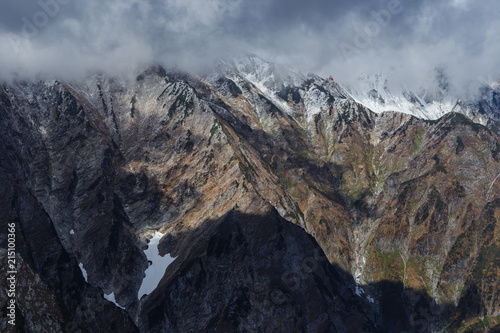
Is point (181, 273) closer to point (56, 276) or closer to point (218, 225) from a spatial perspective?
point (218, 225)

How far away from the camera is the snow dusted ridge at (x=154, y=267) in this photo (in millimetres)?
171375

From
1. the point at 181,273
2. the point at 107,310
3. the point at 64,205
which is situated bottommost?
A: the point at 107,310

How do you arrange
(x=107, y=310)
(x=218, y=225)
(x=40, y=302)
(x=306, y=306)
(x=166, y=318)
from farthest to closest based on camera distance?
1. (x=218, y=225)
2. (x=306, y=306)
3. (x=166, y=318)
4. (x=107, y=310)
5. (x=40, y=302)

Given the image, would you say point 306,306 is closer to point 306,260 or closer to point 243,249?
point 306,260

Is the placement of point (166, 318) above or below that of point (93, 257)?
below

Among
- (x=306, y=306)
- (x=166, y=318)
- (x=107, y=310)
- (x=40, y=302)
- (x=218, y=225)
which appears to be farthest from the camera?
(x=218, y=225)

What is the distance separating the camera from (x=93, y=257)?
573 feet

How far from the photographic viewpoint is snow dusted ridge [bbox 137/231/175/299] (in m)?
171

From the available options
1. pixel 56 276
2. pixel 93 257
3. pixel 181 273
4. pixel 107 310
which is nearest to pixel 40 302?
pixel 107 310

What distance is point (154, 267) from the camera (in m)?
180

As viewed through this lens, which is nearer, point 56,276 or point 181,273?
point 56,276

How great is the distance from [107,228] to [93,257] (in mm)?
14832

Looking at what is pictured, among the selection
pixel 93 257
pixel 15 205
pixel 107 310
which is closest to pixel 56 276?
pixel 107 310

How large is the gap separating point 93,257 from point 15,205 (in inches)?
1769
